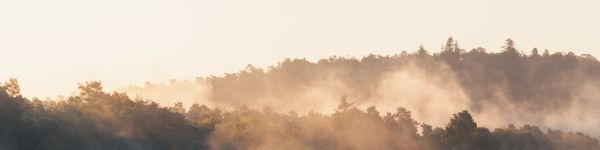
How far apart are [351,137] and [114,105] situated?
43691 mm

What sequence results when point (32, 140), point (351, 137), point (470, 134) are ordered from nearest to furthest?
point (32, 140)
point (470, 134)
point (351, 137)

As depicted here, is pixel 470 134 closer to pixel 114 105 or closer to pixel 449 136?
pixel 449 136

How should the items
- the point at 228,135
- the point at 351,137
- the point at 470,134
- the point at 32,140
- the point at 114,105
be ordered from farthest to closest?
1. the point at 351,137
2. the point at 470,134
3. the point at 228,135
4. the point at 114,105
5. the point at 32,140

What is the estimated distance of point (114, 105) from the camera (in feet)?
298

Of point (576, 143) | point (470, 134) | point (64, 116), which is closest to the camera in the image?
point (64, 116)

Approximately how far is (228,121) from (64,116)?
34198 mm

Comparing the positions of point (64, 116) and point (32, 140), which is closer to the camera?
point (32, 140)

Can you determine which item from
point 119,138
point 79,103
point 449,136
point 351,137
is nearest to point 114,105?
point 79,103

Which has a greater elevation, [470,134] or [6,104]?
[470,134]

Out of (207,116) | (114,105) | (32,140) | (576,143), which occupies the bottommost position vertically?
(32,140)

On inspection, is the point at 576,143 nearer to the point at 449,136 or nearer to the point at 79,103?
the point at 449,136

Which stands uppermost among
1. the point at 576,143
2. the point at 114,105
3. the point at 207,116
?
the point at 576,143

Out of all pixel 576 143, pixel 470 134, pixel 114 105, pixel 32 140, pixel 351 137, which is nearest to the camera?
pixel 32 140

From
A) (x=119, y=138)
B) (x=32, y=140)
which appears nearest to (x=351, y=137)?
(x=119, y=138)
